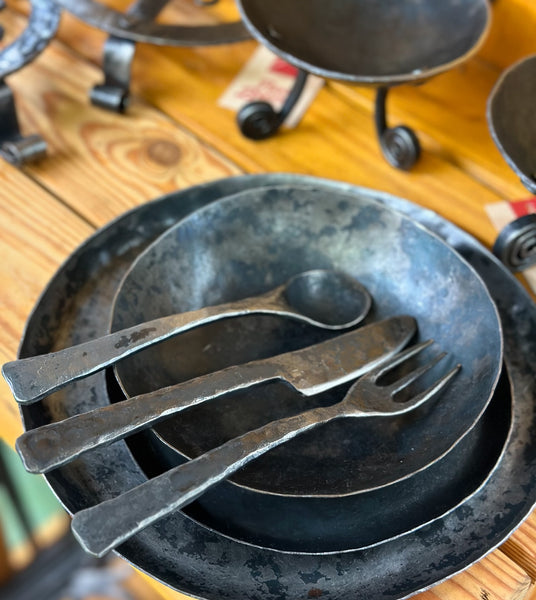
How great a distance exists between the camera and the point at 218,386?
54 centimetres

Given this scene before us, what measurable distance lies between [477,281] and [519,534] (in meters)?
0.20

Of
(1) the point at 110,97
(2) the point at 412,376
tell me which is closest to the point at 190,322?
(2) the point at 412,376

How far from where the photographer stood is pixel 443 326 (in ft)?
2.09

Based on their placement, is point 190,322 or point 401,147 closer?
point 190,322

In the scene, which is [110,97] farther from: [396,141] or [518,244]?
[518,244]

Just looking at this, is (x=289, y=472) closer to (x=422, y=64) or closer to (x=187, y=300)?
(x=187, y=300)

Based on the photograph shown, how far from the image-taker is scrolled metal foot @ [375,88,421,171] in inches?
32.6

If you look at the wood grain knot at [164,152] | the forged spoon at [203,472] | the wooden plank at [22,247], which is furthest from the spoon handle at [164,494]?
the wood grain knot at [164,152]

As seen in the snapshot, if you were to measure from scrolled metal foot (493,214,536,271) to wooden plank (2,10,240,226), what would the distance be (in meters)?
0.30

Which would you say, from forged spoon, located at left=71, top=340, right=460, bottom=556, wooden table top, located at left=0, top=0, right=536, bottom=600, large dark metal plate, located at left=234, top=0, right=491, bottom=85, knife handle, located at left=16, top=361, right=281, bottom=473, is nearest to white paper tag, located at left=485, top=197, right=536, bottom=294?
wooden table top, located at left=0, top=0, right=536, bottom=600

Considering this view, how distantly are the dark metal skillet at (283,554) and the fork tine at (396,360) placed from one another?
0.25 ft

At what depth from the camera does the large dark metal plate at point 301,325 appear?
0.55m

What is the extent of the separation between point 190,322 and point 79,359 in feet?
0.30

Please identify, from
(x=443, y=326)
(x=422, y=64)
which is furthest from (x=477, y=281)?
(x=422, y=64)
